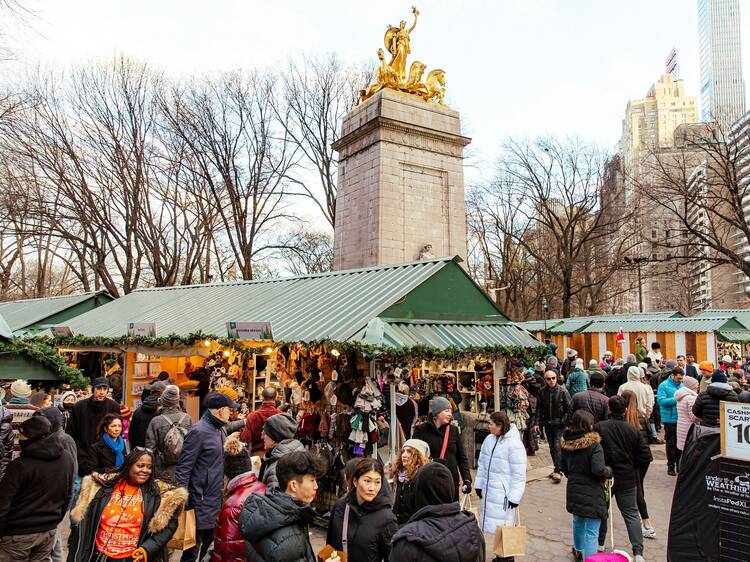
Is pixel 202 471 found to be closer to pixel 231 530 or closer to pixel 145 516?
pixel 145 516

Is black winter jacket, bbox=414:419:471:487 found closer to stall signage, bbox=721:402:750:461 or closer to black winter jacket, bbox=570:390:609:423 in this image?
stall signage, bbox=721:402:750:461

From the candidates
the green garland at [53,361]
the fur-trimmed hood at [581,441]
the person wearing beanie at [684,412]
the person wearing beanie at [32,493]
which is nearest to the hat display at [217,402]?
the person wearing beanie at [32,493]

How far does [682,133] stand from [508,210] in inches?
496

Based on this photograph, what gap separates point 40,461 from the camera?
3.81m

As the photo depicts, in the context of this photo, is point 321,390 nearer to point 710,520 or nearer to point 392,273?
point 392,273

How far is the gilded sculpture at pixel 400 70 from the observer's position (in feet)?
48.7

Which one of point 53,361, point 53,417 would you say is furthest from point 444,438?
point 53,361

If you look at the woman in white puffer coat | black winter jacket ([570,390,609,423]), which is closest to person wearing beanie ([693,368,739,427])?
black winter jacket ([570,390,609,423])

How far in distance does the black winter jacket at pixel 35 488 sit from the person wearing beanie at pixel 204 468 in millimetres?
1007

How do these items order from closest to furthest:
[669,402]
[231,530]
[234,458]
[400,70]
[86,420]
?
[231,530] < [234,458] < [86,420] < [669,402] < [400,70]

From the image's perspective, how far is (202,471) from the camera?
473cm

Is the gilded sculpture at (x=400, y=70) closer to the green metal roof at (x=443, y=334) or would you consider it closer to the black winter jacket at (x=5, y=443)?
the green metal roof at (x=443, y=334)

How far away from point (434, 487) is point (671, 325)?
21116 millimetres

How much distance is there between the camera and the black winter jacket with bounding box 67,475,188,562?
11.3 ft
